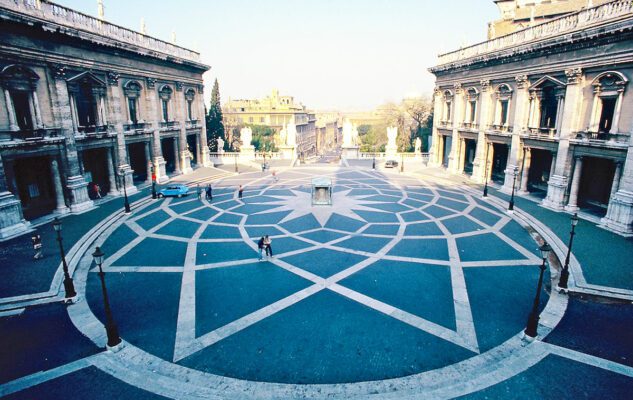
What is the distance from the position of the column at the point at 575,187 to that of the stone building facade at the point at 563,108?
6cm

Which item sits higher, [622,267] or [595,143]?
[595,143]

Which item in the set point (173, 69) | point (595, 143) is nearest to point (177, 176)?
point (173, 69)

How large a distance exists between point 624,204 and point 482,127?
16564 millimetres

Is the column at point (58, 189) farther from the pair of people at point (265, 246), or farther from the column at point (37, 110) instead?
the pair of people at point (265, 246)

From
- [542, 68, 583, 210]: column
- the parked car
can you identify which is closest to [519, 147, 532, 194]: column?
[542, 68, 583, 210]: column

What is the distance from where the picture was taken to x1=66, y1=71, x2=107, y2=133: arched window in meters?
24.8

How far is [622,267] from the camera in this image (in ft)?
51.1

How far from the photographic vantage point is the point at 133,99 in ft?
104

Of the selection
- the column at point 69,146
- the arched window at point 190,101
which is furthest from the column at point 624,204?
the arched window at point 190,101

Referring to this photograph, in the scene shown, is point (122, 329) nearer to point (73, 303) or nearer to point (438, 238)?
point (73, 303)

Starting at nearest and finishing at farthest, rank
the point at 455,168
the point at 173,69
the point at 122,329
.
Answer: the point at 122,329, the point at 173,69, the point at 455,168

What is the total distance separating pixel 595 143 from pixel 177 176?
3682 centimetres

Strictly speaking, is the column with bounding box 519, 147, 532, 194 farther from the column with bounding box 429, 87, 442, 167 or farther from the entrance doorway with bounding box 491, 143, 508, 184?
the column with bounding box 429, 87, 442, 167

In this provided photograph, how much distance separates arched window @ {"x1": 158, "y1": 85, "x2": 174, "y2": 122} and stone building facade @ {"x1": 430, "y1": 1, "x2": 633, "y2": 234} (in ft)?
101
